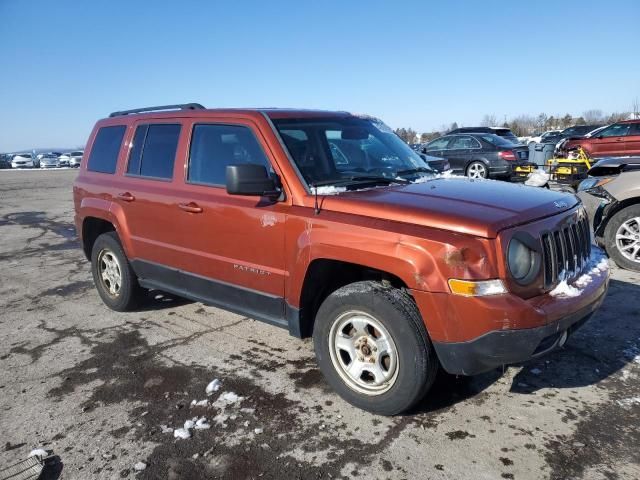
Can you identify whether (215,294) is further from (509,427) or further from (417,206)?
(509,427)

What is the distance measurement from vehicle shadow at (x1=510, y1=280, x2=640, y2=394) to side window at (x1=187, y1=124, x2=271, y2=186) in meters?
2.52

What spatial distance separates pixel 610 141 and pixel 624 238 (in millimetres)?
11927

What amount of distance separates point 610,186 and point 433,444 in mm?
5040

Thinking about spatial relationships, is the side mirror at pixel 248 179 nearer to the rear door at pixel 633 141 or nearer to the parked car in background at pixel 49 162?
the rear door at pixel 633 141

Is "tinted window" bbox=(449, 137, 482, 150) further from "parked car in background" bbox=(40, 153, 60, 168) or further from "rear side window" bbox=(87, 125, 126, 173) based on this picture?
"parked car in background" bbox=(40, 153, 60, 168)

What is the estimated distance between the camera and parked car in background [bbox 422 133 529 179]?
14.9 m

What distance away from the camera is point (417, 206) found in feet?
A: 10.1

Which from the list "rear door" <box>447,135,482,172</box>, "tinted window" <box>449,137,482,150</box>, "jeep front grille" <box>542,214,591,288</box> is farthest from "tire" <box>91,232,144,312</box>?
"tinted window" <box>449,137,482,150</box>

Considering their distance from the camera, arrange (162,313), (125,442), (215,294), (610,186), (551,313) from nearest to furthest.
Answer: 1. (551,313)
2. (125,442)
3. (215,294)
4. (162,313)
5. (610,186)

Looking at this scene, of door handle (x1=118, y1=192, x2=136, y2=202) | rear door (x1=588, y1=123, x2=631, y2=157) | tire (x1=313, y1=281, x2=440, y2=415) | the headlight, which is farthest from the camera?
rear door (x1=588, y1=123, x2=631, y2=157)

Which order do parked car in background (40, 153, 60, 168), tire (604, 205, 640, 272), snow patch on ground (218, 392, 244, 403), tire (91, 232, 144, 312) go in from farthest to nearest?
parked car in background (40, 153, 60, 168) < tire (604, 205, 640, 272) < tire (91, 232, 144, 312) < snow patch on ground (218, 392, 244, 403)

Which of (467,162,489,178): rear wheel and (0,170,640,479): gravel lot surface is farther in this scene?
(467,162,489,178): rear wheel

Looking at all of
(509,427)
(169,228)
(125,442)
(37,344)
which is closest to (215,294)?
(169,228)

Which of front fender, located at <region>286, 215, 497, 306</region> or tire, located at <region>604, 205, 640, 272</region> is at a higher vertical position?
front fender, located at <region>286, 215, 497, 306</region>
